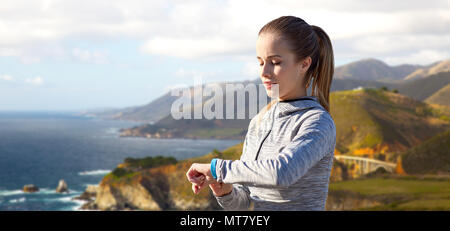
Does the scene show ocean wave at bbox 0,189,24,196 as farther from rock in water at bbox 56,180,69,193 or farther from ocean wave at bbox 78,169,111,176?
ocean wave at bbox 78,169,111,176

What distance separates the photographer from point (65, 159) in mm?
80500

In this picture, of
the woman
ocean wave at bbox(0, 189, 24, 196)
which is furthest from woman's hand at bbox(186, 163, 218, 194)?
ocean wave at bbox(0, 189, 24, 196)

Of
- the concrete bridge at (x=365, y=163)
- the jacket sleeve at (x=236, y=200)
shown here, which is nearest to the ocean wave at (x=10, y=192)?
the concrete bridge at (x=365, y=163)

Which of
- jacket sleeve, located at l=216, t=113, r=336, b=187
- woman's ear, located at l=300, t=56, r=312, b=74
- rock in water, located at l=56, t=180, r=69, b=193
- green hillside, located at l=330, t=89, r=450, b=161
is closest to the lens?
jacket sleeve, located at l=216, t=113, r=336, b=187

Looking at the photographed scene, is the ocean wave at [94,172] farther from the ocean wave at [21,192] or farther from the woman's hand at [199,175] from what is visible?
the woman's hand at [199,175]

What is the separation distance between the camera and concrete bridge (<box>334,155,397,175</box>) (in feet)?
124

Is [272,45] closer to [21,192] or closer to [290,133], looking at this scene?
[290,133]

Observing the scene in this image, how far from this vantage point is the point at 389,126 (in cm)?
4675

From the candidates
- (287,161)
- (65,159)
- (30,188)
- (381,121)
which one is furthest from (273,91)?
(65,159)

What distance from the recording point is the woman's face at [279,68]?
116cm

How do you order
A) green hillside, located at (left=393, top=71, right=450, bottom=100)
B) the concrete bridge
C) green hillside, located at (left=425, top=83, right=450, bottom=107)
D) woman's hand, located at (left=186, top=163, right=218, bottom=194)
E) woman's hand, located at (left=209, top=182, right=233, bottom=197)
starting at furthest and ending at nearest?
green hillside, located at (left=393, top=71, right=450, bottom=100) < green hillside, located at (left=425, top=83, right=450, bottom=107) < the concrete bridge < woman's hand, located at (left=209, top=182, right=233, bottom=197) < woman's hand, located at (left=186, top=163, right=218, bottom=194)

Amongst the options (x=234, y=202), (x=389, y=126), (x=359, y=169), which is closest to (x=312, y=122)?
(x=234, y=202)
